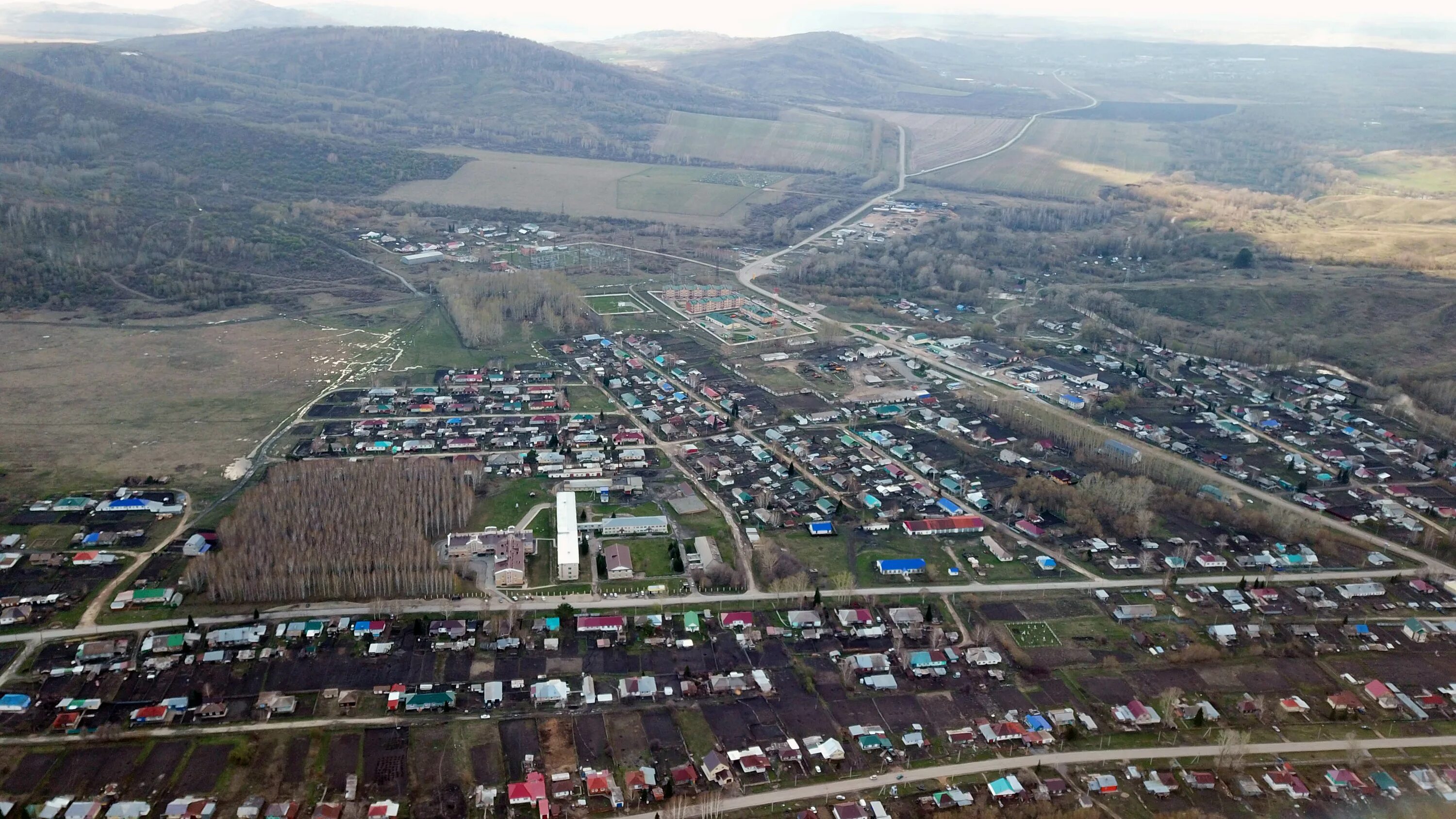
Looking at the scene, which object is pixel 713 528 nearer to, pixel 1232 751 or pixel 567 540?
pixel 567 540

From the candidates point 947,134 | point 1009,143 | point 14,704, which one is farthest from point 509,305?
point 947,134

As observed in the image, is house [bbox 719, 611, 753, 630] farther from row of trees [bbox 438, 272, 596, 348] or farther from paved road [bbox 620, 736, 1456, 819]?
row of trees [bbox 438, 272, 596, 348]

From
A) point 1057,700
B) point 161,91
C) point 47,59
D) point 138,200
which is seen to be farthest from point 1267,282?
point 47,59

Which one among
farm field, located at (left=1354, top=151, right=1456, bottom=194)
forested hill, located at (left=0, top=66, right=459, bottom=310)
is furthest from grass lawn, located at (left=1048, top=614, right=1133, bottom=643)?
farm field, located at (left=1354, top=151, right=1456, bottom=194)

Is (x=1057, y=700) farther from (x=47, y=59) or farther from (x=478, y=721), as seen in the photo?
(x=47, y=59)

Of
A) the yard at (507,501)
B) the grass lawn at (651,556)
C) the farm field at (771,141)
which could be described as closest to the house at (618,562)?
the grass lawn at (651,556)

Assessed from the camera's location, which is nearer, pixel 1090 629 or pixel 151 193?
pixel 1090 629
